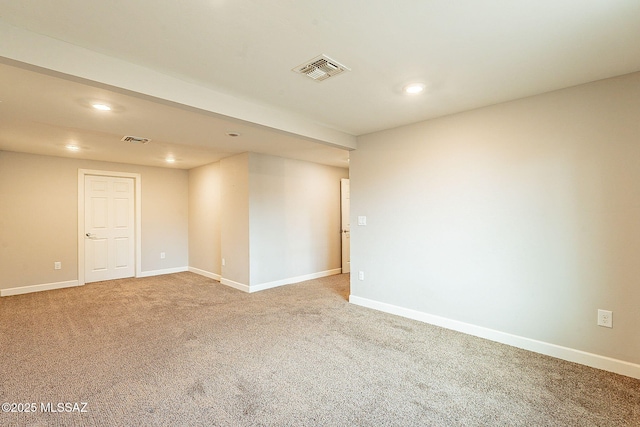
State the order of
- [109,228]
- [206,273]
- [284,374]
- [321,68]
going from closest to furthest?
[321,68] → [284,374] → [109,228] → [206,273]

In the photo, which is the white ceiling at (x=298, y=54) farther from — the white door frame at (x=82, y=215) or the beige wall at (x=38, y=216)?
the white door frame at (x=82, y=215)

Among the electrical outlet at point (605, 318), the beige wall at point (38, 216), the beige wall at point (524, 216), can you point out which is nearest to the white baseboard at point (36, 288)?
the beige wall at point (38, 216)

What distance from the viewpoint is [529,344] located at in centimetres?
275

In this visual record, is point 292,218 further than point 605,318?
Yes

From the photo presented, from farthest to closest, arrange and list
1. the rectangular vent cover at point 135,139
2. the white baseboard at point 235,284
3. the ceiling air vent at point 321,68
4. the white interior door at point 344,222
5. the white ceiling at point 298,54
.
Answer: the white interior door at point 344,222 → the white baseboard at point 235,284 → the rectangular vent cover at point 135,139 → the ceiling air vent at point 321,68 → the white ceiling at point 298,54

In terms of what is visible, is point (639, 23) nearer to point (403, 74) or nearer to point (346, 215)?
point (403, 74)

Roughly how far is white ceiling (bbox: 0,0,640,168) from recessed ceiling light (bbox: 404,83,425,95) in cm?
7

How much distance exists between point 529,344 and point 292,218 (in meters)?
3.89

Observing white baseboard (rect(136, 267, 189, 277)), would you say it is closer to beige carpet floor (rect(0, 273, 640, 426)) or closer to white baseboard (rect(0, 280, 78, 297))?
white baseboard (rect(0, 280, 78, 297))

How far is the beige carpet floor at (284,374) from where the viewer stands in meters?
1.88

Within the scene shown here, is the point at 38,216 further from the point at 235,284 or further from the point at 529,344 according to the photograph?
the point at 529,344

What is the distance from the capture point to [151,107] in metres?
2.88

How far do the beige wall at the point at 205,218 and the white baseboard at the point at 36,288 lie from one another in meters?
2.13

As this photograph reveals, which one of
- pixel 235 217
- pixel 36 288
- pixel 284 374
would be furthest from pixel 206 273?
pixel 284 374
